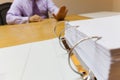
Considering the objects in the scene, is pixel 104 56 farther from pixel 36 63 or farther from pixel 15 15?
pixel 15 15

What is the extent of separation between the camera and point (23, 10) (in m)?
1.86

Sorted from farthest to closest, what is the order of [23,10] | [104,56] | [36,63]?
[23,10] → [36,63] → [104,56]

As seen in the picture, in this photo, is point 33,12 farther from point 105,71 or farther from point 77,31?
point 105,71

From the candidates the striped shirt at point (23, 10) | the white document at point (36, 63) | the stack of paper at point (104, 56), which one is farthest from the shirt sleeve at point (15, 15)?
the stack of paper at point (104, 56)

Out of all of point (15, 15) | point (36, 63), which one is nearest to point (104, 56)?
point (36, 63)

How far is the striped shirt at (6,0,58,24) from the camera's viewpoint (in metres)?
1.67

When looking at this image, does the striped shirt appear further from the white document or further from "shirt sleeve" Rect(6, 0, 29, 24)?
the white document

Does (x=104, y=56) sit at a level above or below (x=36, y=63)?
above

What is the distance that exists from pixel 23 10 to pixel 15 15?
5.1 inches

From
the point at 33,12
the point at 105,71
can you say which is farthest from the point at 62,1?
the point at 105,71

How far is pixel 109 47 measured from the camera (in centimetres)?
28

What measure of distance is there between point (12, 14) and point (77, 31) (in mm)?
1402

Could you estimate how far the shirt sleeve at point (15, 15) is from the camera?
1632 mm

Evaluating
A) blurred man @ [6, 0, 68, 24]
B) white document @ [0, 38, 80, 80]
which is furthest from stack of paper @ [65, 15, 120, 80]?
blurred man @ [6, 0, 68, 24]
